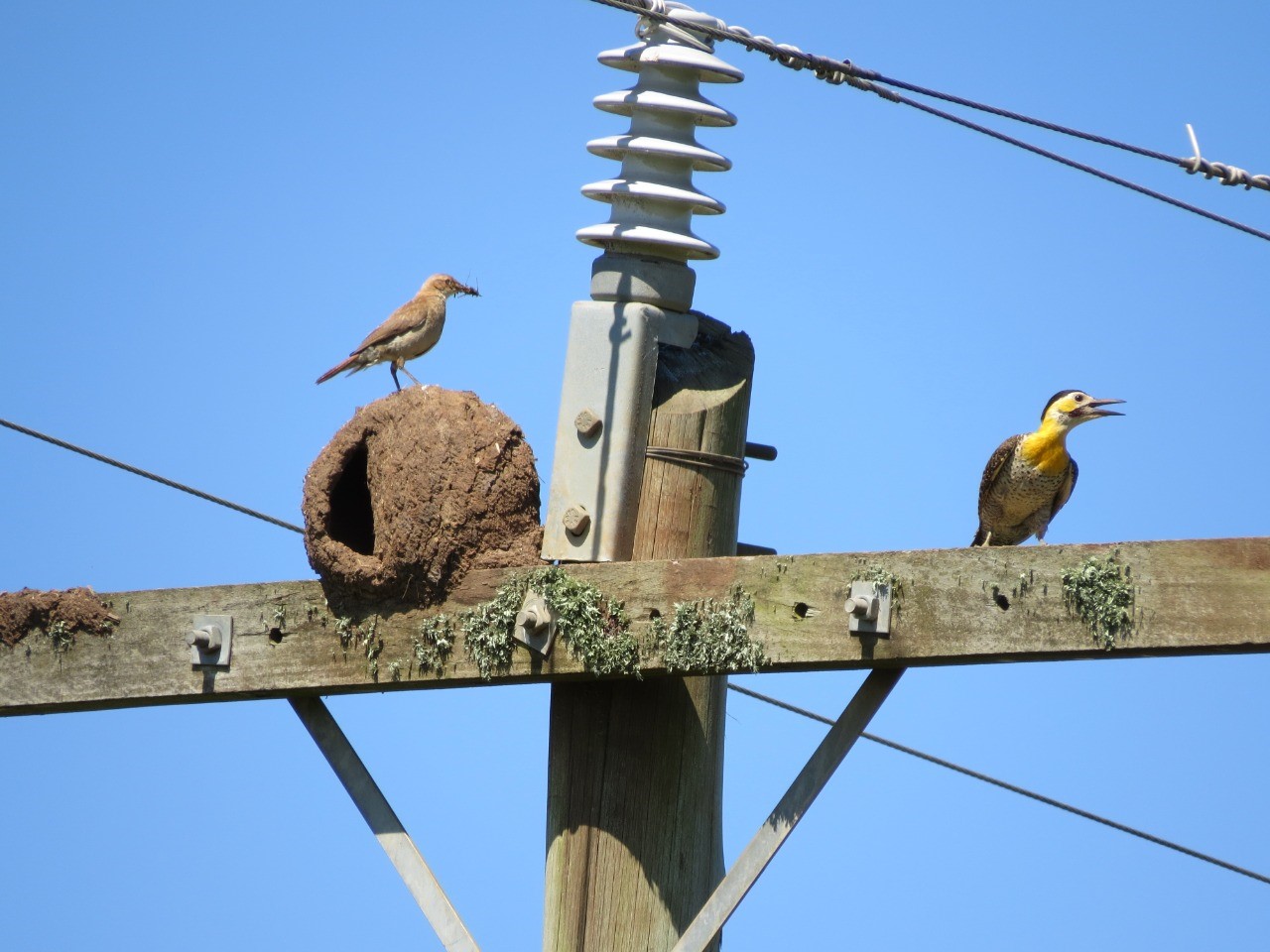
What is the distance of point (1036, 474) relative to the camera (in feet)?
23.0

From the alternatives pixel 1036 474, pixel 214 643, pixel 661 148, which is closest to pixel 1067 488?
pixel 1036 474

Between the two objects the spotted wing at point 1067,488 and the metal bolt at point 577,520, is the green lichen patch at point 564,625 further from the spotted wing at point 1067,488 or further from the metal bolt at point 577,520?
the spotted wing at point 1067,488

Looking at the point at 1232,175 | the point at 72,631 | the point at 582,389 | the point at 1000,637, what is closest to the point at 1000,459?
the point at 1232,175

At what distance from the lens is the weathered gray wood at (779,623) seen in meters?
3.73

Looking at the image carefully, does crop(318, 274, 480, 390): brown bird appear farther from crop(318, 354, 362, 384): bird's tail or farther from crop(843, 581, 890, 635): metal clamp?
crop(843, 581, 890, 635): metal clamp

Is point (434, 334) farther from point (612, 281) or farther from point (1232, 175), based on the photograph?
point (1232, 175)

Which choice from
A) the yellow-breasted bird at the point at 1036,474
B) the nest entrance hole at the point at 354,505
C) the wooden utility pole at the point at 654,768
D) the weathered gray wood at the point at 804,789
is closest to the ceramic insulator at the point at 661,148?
the wooden utility pole at the point at 654,768

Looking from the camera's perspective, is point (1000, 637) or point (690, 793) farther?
point (690, 793)

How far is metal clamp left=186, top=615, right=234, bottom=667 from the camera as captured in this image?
4.92 m

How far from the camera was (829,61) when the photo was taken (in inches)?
203

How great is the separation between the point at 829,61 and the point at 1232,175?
1.24 meters

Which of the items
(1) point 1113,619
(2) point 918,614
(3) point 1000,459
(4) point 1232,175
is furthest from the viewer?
(3) point 1000,459

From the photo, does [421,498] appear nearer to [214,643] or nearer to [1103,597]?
[214,643]

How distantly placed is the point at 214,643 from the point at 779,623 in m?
1.75
